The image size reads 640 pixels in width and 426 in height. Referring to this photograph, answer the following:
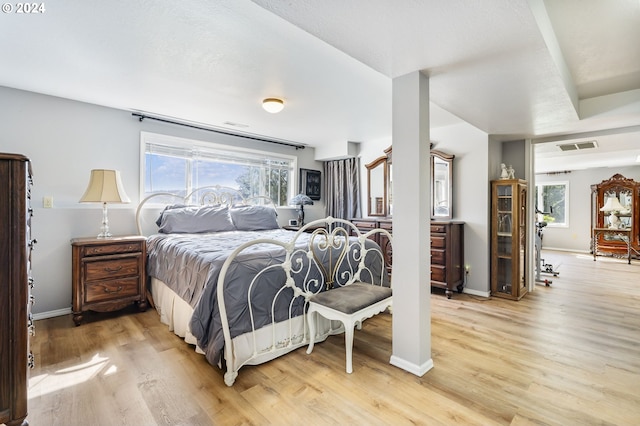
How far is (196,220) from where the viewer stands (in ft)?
12.2

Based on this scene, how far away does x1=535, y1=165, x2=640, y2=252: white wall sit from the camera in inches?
292

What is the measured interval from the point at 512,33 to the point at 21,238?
7.92 feet

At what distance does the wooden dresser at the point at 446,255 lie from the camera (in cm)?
383

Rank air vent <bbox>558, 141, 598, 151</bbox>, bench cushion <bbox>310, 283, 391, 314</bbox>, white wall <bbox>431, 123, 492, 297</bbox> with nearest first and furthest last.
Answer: bench cushion <bbox>310, 283, 391, 314</bbox> → white wall <bbox>431, 123, 492, 297</bbox> → air vent <bbox>558, 141, 598, 151</bbox>

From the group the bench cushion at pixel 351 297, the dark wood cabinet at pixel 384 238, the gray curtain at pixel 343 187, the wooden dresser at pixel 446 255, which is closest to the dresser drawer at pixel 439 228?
the wooden dresser at pixel 446 255

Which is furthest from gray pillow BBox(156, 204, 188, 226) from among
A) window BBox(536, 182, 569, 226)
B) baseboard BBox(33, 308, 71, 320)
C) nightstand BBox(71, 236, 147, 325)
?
window BBox(536, 182, 569, 226)

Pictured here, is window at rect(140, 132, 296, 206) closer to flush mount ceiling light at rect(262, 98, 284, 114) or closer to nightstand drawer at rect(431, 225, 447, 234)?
flush mount ceiling light at rect(262, 98, 284, 114)

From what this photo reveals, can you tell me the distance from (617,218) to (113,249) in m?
9.41

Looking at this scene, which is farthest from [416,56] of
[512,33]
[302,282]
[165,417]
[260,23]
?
[165,417]

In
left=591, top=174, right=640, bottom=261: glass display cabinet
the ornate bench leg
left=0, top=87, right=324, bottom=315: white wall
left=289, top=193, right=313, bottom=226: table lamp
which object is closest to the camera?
the ornate bench leg

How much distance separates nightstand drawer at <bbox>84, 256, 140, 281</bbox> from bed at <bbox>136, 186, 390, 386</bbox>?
16 centimetres

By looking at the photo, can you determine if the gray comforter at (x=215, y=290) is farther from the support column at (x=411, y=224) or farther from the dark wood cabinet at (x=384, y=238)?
the dark wood cabinet at (x=384, y=238)

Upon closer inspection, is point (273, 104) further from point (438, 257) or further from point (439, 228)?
point (438, 257)

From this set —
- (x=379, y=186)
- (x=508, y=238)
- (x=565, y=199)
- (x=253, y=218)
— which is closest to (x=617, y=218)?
(x=565, y=199)
